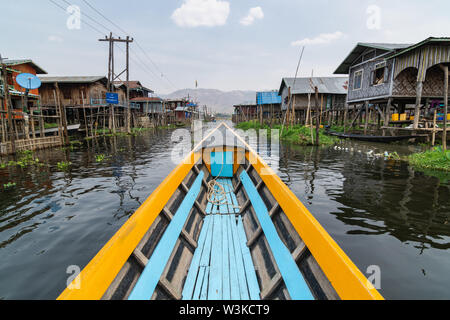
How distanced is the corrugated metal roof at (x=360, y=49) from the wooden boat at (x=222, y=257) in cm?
1705

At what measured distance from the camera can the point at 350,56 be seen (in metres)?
19.9

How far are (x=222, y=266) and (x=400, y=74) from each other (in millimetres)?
18391

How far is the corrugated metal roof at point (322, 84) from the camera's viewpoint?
30.7 meters

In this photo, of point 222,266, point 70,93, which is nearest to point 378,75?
point 222,266

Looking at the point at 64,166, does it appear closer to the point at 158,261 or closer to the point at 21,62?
the point at 158,261

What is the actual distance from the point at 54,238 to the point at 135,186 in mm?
3077

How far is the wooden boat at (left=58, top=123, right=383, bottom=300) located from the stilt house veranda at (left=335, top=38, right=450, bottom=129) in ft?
45.3

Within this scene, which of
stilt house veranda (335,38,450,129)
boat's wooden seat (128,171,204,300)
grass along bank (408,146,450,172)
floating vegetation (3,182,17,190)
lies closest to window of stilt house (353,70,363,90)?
stilt house veranda (335,38,450,129)

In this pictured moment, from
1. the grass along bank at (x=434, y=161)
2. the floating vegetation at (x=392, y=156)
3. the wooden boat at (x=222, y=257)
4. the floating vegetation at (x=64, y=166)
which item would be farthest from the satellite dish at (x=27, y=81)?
the grass along bank at (x=434, y=161)

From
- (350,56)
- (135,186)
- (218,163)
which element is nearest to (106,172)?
(135,186)

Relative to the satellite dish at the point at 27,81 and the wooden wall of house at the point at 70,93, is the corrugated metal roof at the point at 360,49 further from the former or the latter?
the wooden wall of house at the point at 70,93

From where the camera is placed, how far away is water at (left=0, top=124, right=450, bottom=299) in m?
3.22
